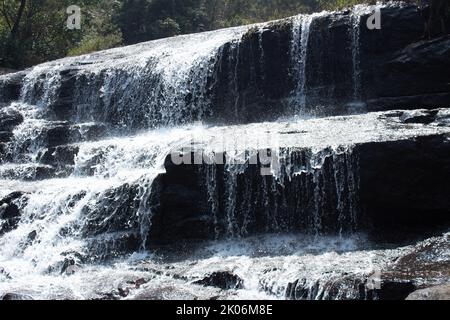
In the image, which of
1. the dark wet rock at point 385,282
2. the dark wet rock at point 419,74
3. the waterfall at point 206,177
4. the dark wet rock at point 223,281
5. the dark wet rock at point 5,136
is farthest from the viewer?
the dark wet rock at point 5,136

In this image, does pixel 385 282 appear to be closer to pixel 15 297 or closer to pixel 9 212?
pixel 15 297

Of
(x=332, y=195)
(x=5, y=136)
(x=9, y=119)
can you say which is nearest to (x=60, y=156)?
(x=5, y=136)

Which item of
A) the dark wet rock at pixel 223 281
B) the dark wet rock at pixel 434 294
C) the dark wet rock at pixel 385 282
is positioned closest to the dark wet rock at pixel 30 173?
the dark wet rock at pixel 223 281

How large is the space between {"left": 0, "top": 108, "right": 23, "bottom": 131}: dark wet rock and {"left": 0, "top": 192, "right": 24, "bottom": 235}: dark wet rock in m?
4.99

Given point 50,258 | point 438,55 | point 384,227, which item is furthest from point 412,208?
point 50,258

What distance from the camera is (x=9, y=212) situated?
13.5m

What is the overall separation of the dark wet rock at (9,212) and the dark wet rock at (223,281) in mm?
5804

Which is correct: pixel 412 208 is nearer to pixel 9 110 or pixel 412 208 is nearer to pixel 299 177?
pixel 299 177

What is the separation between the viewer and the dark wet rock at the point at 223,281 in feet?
31.7

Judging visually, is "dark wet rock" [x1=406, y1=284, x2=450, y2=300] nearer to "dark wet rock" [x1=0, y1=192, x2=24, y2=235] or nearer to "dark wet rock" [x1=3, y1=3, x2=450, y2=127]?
"dark wet rock" [x1=3, y1=3, x2=450, y2=127]

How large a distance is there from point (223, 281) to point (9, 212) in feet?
21.3

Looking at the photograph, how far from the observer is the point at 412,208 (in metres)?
11.3

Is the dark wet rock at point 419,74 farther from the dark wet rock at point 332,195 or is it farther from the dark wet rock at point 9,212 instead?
the dark wet rock at point 9,212
